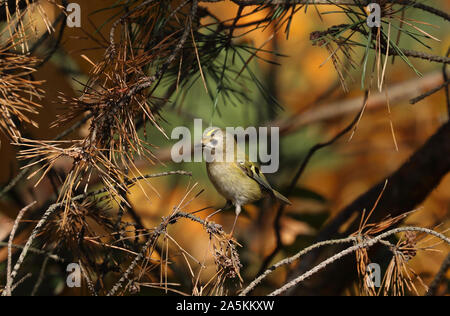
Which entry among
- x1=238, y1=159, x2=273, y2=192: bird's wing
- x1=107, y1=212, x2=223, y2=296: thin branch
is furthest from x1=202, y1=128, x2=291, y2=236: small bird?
x1=107, y1=212, x2=223, y2=296: thin branch

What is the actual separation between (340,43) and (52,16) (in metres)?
0.94

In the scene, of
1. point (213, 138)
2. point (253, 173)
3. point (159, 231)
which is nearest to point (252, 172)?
point (253, 173)

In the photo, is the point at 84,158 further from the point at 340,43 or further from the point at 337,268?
the point at 337,268

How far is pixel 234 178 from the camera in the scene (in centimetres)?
94

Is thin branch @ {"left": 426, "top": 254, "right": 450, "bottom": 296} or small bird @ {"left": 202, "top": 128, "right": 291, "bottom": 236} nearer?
thin branch @ {"left": 426, "top": 254, "right": 450, "bottom": 296}

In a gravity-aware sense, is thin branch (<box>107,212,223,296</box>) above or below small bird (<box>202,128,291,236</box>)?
below

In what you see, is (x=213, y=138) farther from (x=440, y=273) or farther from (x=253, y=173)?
(x=440, y=273)

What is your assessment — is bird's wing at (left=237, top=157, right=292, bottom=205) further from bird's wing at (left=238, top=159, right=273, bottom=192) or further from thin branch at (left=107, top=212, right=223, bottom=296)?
thin branch at (left=107, top=212, right=223, bottom=296)

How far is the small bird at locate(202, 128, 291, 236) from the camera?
93 centimetres

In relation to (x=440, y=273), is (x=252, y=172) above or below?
above

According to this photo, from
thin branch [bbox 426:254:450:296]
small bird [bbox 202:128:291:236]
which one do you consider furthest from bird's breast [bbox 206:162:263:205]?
thin branch [bbox 426:254:450:296]

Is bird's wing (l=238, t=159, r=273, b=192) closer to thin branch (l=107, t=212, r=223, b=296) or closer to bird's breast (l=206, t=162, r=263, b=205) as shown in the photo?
bird's breast (l=206, t=162, r=263, b=205)

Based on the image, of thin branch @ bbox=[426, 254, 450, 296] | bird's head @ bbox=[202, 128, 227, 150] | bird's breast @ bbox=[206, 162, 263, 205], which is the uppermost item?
bird's head @ bbox=[202, 128, 227, 150]

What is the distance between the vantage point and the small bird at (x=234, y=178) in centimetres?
93
